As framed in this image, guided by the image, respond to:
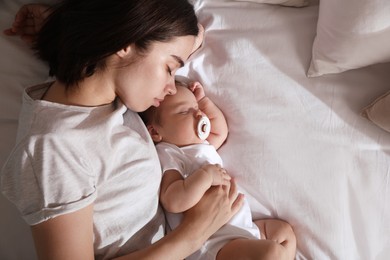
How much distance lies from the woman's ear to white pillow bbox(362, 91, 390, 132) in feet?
2.04

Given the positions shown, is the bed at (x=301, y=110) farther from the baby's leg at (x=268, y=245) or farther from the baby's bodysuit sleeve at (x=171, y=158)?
the baby's bodysuit sleeve at (x=171, y=158)

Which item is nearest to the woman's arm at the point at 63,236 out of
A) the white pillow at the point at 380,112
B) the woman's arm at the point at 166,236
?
the woman's arm at the point at 166,236

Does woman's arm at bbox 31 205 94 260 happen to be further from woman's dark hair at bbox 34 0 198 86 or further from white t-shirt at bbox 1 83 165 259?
woman's dark hair at bbox 34 0 198 86

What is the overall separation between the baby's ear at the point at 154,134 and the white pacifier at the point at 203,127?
0.39 ft

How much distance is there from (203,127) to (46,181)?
479 mm

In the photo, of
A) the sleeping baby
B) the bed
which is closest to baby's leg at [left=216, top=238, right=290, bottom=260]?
the sleeping baby

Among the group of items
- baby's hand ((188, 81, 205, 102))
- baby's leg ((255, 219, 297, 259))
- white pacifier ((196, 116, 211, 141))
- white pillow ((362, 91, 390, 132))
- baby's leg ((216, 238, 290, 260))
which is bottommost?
baby's leg ((255, 219, 297, 259))

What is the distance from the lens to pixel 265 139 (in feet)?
4.09

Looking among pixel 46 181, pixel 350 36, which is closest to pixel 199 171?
pixel 46 181

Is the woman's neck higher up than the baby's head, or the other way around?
the woman's neck

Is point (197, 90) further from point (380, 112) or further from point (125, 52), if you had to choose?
point (380, 112)

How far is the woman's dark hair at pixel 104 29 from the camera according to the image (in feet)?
3.29

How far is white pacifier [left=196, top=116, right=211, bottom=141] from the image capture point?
1.25 m

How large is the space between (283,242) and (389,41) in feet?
1.89
